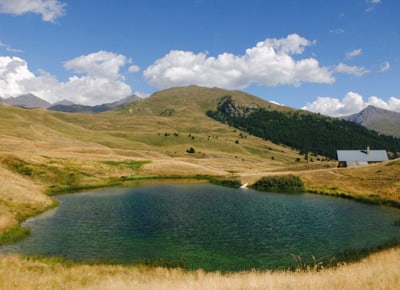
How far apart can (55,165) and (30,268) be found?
73638 millimetres

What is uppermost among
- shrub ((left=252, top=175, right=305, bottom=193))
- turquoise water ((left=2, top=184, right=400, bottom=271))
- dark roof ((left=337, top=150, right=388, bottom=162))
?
dark roof ((left=337, top=150, right=388, bottom=162))

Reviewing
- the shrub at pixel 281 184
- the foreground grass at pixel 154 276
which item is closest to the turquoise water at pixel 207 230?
the foreground grass at pixel 154 276

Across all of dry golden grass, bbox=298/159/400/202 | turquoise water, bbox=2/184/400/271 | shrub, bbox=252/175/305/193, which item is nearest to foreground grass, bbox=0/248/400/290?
turquoise water, bbox=2/184/400/271

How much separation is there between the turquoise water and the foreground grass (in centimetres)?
491

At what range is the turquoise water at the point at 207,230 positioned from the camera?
3581 centimetres

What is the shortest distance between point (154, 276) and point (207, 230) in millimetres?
20787

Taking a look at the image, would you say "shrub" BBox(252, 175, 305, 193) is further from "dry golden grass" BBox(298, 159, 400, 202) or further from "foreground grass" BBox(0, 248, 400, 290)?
"foreground grass" BBox(0, 248, 400, 290)

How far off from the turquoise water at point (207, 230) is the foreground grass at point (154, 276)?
16.1 ft

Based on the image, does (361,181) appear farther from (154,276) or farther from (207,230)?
(154,276)

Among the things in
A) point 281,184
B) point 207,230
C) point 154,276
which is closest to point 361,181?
point 281,184

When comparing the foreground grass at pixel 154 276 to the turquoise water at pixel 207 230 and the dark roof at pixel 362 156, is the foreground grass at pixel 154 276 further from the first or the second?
the dark roof at pixel 362 156

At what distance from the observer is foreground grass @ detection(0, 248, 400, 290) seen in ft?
53.7

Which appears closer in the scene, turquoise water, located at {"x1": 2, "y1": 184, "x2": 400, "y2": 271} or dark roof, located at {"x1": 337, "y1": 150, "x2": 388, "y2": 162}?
turquoise water, located at {"x1": 2, "y1": 184, "x2": 400, "y2": 271}

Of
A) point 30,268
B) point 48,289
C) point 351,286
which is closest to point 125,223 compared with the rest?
point 30,268
